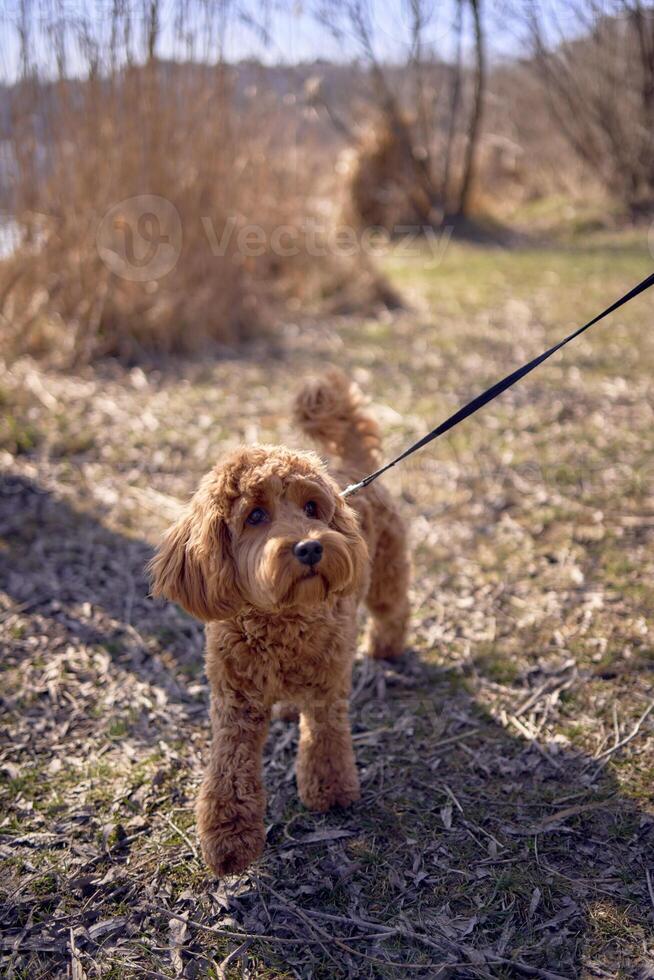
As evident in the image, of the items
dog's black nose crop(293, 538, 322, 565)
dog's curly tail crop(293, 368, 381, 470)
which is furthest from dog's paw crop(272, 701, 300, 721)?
dog's black nose crop(293, 538, 322, 565)

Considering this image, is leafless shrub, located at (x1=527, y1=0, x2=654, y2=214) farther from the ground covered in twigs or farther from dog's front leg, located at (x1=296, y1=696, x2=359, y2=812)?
dog's front leg, located at (x1=296, y1=696, x2=359, y2=812)

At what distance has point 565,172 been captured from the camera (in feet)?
55.1

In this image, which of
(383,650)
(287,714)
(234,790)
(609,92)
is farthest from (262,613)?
(609,92)

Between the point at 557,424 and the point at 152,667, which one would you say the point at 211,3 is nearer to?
the point at 557,424

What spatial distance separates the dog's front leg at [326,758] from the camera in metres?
2.81

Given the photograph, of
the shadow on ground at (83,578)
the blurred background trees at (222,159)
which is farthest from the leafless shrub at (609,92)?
the shadow on ground at (83,578)

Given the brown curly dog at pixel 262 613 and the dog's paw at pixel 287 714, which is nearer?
the brown curly dog at pixel 262 613

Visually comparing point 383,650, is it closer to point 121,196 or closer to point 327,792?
point 327,792

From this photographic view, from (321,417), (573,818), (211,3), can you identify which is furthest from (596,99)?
(573,818)

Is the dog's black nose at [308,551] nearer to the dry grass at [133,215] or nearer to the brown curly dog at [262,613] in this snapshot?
the brown curly dog at [262,613]

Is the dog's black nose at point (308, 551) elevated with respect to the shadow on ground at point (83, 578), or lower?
elevated

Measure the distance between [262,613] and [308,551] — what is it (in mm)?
396

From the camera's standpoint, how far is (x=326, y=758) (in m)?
2.82

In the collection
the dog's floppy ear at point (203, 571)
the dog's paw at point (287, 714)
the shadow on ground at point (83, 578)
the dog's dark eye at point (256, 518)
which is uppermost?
the dog's dark eye at point (256, 518)
